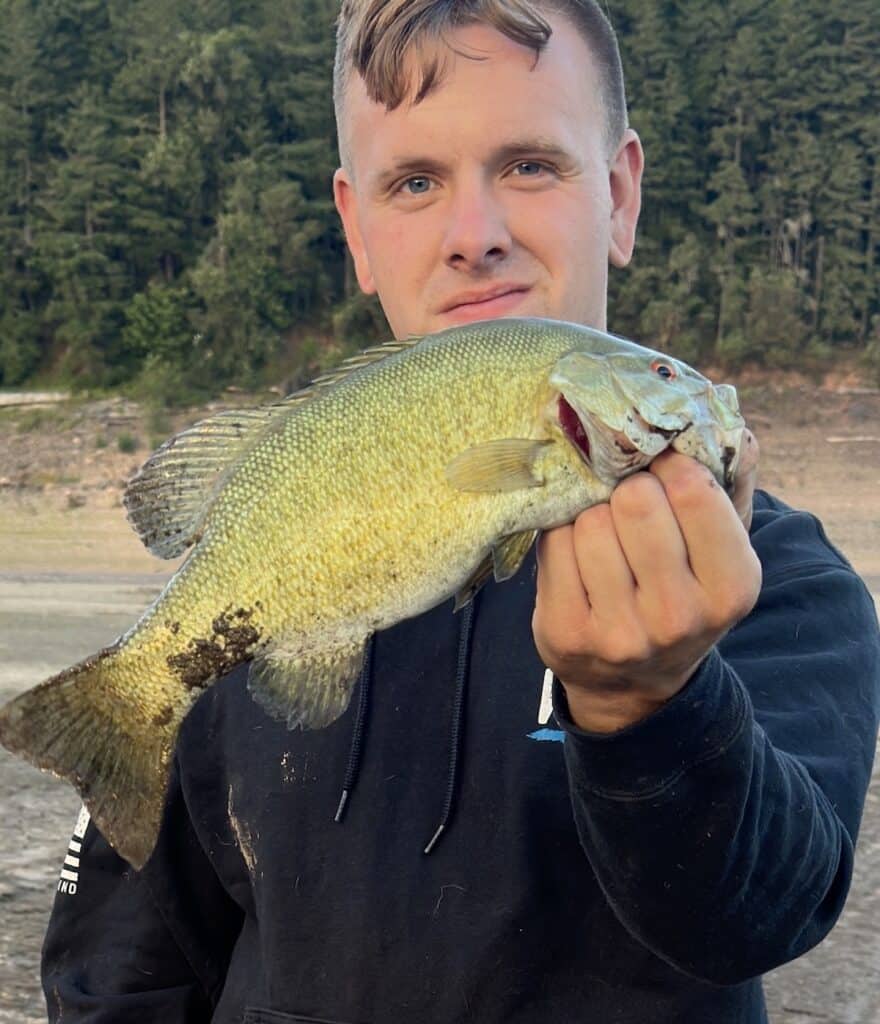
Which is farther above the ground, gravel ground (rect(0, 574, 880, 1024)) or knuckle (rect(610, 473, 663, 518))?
knuckle (rect(610, 473, 663, 518))

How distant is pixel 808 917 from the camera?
2037 mm

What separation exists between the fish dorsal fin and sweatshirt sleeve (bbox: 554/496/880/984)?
0.70 metres

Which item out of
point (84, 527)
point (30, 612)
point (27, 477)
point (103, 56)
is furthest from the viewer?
point (103, 56)

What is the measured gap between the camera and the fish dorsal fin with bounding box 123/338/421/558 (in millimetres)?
2217

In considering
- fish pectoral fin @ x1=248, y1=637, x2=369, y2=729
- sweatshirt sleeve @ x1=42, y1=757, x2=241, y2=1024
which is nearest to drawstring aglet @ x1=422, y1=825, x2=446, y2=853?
fish pectoral fin @ x1=248, y1=637, x2=369, y2=729

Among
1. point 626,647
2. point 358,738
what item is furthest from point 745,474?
point 358,738

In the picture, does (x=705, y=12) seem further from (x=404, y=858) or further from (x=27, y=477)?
(x=404, y=858)

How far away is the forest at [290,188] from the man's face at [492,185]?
35858 mm

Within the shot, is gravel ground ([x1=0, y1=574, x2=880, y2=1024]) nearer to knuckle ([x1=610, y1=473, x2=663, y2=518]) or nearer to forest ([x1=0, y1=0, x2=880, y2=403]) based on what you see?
knuckle ([x1=610, y1=473, x2=663, y2=518])

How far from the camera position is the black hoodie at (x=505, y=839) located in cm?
192

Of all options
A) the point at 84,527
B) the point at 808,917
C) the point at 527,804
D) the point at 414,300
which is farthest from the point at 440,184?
the point at 84,527

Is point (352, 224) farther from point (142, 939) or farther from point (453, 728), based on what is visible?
point (142, 939)

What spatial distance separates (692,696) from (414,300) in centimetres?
130

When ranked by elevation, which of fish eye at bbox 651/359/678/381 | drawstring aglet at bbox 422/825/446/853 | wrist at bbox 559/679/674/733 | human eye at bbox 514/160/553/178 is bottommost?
drawstring aglet at bbox 422/825/446/853
